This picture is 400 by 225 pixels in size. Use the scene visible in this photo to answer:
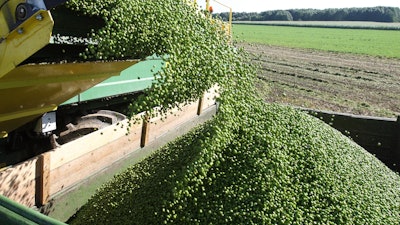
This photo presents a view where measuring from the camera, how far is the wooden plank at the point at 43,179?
134 inches

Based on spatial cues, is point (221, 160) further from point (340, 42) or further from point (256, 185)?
point (340, 42)

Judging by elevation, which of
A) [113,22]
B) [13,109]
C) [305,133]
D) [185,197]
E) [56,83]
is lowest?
[185,197]

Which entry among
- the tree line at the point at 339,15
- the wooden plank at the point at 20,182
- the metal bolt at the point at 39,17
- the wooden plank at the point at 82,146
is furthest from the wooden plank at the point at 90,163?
the tree line at the point at 339,15

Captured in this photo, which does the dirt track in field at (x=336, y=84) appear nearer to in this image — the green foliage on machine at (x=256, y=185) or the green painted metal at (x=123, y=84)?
the green painted metal at (x=123, y=84)

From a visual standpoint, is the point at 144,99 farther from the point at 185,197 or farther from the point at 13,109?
the point at 13,109

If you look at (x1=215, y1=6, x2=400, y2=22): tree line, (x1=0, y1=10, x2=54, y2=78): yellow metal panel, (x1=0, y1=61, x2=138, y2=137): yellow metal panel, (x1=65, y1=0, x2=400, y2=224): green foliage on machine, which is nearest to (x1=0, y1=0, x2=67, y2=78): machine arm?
(x1=0, y1=10, x2=54, y2=78): yellow metal panel

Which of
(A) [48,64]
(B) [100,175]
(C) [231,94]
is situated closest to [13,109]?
(A) [48,64]

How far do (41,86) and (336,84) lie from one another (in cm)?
1161

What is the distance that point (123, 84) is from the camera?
466cm

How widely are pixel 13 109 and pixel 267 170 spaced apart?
2.01m

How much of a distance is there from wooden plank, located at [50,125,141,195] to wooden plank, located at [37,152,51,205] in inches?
2.8

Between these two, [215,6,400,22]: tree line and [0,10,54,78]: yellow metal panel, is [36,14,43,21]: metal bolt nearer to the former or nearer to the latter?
[0,10,54,78]: yellow metal panel

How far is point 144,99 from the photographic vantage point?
113 inches

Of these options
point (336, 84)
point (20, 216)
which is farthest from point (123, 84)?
point (336, 84)
